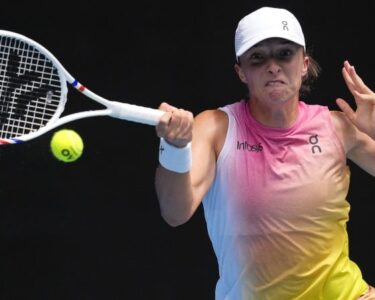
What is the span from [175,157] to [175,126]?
10 cm

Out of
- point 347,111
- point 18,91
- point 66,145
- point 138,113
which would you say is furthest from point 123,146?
point 138,113

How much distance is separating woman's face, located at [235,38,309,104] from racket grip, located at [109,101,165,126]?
45 centimetres

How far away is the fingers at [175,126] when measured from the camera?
7.53ft

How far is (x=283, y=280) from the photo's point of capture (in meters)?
2.68

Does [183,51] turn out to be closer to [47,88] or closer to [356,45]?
[356,45]

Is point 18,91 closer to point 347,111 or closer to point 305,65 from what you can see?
point 305,65

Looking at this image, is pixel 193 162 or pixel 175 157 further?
pixel 193 162

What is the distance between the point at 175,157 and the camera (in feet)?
7.75

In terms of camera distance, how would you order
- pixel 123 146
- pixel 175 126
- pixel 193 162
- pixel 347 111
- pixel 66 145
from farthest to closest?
1. pixel 123 146
2. pixel 347 111
3. pixel 193 162
4. pixel 66 145
5. pixel 175 126

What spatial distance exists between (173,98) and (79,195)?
57 cm

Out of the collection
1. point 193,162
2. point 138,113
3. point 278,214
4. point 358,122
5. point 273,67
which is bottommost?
point 278,214

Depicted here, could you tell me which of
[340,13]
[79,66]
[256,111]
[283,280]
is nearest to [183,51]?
[79,66]

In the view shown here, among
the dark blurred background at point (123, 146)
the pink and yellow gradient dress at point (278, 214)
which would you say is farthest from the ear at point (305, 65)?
the dark blurred background at point (123, 146)

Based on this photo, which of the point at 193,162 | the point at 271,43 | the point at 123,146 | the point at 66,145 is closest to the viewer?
the point at 66,145
